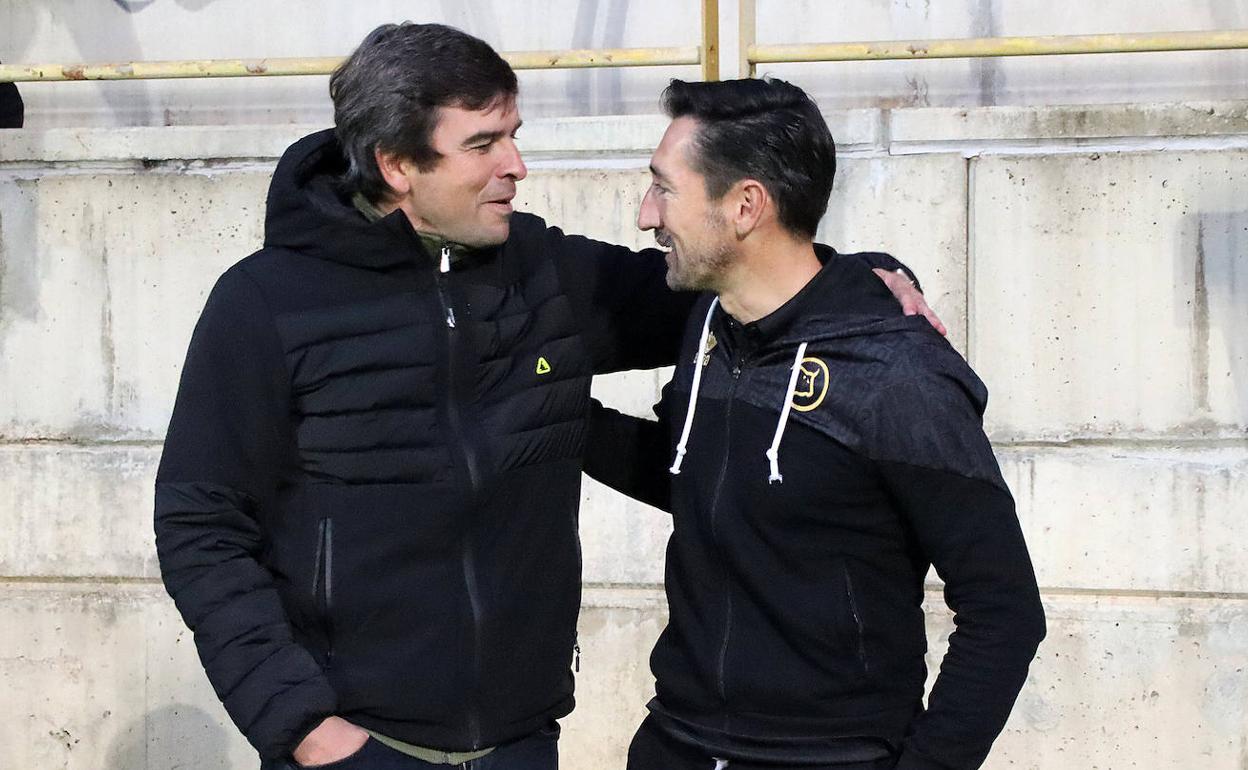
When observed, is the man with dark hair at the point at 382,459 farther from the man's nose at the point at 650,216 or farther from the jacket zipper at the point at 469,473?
the man's nose at the point at 650,216

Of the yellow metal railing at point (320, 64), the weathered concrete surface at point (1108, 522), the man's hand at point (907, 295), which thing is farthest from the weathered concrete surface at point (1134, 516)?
the man's hand at point (907, 295)

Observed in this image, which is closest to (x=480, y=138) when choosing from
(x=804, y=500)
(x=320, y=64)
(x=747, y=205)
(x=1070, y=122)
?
(x=747, y=205)

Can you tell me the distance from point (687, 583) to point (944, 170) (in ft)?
7.75

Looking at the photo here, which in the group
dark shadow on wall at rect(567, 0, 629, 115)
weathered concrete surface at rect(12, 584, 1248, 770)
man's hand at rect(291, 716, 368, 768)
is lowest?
weathered concrete surface at rect(12, 584, 1248, 770)

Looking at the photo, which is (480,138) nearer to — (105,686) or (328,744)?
(328,744)

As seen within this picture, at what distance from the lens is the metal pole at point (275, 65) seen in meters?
4.44

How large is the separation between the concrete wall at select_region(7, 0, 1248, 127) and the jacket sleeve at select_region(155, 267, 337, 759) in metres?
3.18

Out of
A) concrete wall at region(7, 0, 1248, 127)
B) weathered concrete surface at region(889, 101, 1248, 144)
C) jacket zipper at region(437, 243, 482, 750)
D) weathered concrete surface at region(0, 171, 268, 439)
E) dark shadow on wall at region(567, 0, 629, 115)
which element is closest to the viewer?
jacket zipper at region(437, 243, 482, 750)

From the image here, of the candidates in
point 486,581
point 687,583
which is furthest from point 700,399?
point 486,581

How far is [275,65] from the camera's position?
4656 millimetres

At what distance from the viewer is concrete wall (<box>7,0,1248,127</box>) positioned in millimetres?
5312

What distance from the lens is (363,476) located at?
253 centimetres


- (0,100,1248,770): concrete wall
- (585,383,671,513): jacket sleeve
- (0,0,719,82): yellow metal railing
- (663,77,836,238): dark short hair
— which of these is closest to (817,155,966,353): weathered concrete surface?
(0,100,1248,770): concrete wall

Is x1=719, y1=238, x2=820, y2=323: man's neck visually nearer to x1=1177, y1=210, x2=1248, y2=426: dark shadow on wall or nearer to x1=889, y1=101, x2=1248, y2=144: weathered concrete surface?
x1=889, y1=101, x2=1248, y2=144: weathered concrete surface
